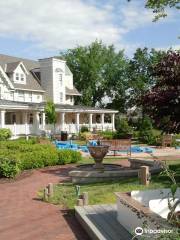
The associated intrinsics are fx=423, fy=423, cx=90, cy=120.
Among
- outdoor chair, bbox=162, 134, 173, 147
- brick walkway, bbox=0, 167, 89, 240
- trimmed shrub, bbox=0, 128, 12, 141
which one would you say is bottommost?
brick walkway, bbox=0, 167, 89, 240

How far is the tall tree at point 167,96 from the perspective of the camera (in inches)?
592

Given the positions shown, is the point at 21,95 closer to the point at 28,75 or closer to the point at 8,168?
the point at 28,75

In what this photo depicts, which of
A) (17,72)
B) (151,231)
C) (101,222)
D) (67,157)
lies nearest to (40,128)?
(17,72)

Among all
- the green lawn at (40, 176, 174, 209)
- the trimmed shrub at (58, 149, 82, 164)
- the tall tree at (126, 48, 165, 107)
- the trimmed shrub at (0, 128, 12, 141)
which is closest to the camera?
the green lawn at (40, 176, 174, 209)

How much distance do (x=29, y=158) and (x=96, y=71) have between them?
183ft

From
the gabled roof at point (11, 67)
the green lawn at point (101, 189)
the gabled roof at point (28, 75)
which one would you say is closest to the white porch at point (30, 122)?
the gabled roof at point (28, 75)

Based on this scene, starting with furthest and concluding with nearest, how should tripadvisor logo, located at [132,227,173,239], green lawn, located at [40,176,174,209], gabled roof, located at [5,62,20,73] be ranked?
gabled roof, located at [5,62,20,73] < green lawn, located at [40,176,174,209] < tripadvisor logo, located at [132,227,173,239]

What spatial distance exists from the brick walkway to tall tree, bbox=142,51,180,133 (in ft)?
16.9

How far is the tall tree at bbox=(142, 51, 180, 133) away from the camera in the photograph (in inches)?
592

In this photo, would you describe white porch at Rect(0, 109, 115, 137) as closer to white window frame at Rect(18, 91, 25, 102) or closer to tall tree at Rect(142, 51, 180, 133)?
white window frame at Rect(18, 91, 25, 102)

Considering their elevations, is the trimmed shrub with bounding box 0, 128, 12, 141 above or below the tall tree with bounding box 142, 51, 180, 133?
below

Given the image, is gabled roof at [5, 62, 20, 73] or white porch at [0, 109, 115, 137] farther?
gabled roof at [5, 62, 20, 73]

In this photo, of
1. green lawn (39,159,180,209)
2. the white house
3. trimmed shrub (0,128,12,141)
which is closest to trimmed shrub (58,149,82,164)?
green lawn (39,159,180,209)

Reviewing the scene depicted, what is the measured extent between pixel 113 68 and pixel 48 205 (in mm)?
65991
